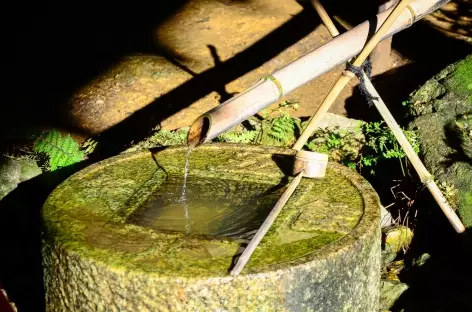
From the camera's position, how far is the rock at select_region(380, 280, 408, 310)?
15.4 feet

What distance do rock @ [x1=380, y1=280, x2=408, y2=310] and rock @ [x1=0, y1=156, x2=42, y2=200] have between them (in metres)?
3.54

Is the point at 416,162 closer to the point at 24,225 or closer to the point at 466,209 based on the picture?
the point at 466,209

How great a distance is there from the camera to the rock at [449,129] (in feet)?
16.2

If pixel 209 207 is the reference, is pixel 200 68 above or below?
below

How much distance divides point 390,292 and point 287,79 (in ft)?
7.13

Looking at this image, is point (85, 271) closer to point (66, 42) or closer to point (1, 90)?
point (1, 90)

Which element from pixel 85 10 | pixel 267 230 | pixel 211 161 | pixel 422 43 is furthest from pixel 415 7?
pixel 85 10

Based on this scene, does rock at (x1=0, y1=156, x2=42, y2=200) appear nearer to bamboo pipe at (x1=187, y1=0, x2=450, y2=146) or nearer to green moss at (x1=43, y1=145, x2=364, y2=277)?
green moss at (x1=43, y1=145, x2=364, y2=277)

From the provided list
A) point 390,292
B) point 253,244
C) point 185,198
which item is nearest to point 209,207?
point 185,198

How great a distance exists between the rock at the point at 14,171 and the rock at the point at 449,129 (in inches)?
154

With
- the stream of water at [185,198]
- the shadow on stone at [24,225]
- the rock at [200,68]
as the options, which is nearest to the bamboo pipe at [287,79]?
the stream of water at [185,198]

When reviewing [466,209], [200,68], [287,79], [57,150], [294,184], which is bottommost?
[466,209]

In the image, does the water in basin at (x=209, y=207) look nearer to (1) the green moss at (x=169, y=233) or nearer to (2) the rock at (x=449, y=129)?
(1) the green moss at (x=169, y=233)

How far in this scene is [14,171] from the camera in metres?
5.62
